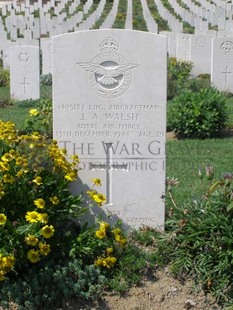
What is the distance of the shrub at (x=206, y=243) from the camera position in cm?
505

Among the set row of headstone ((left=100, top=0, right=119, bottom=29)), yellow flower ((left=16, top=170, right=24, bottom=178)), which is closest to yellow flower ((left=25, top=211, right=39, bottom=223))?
yellow flower ((left=16, top=170, right=24, bottom=178))

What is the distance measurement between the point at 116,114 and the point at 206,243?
48.4 inches

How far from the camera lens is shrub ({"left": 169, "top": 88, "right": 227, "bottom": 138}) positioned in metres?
10.9

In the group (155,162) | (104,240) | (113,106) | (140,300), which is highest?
(113,106)

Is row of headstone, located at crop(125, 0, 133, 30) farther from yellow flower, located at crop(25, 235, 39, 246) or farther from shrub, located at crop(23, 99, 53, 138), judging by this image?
yellow flower, located at crop(25, 235, 39, 246)

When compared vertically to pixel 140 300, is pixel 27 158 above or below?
above

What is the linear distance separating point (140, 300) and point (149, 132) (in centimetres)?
130

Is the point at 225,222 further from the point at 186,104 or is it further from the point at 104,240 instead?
the point at 186,104

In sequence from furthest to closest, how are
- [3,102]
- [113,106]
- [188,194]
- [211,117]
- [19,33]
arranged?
[19,33], [3,102], [211,117], [188,194], [113,106]

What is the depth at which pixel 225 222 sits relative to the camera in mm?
5105

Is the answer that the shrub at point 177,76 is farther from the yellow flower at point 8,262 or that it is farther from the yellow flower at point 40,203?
the yellow flower at point 8,262

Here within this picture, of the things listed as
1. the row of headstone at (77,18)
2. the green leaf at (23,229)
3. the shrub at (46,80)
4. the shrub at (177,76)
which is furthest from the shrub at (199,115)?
the row of headstone at (77,18)

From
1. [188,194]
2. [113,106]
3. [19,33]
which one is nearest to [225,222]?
[113,106]

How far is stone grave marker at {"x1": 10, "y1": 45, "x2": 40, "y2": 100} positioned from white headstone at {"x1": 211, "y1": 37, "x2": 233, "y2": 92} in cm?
381
